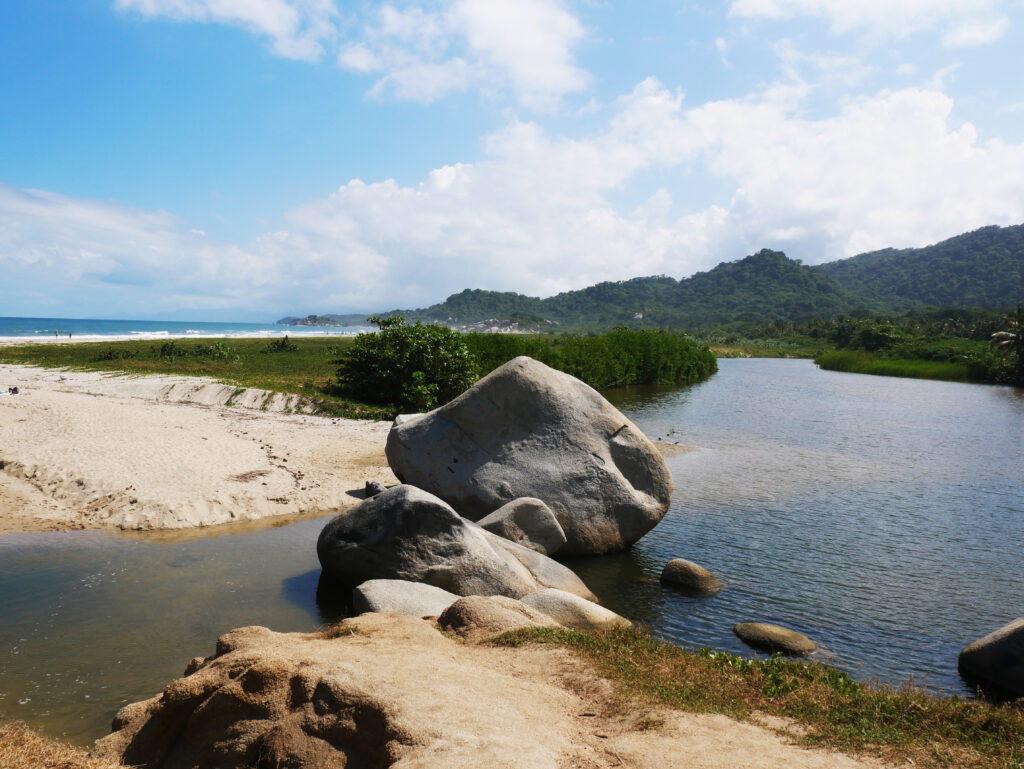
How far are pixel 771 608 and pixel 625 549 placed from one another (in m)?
4.02

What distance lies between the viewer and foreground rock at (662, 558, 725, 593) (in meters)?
12.7

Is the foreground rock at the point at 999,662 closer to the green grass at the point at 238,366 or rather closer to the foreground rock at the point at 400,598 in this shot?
the foreground rock at the point at 400,598

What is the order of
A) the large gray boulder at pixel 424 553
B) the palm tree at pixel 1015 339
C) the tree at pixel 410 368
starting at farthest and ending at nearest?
1. the palm tree at pixel 1015 339
2. the tree at pixel 410 368
3. the large gray boulder at pixel 424 553

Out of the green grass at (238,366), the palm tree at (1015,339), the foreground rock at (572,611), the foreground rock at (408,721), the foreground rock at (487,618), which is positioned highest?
the palm tree at (1015,339)

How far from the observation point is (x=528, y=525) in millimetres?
13836

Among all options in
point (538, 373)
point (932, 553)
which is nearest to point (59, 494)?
point (538, 373)

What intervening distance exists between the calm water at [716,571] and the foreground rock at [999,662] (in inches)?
12.8

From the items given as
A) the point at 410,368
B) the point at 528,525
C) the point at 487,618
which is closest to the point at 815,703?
the point at 487,618

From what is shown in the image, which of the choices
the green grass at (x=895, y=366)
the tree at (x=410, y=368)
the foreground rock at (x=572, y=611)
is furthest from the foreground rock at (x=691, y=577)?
the green grass at (x=895, y=366)

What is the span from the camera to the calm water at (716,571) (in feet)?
30.1

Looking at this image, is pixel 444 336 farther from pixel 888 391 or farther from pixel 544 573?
pixel 888 391

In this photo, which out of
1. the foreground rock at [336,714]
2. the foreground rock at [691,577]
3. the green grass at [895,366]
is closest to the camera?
the foreground rock at [336,714]

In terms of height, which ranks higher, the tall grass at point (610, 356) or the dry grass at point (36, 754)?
the tall grass at point (610, 356)

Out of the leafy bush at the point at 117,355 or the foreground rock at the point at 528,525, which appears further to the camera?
the leafy bush at the point at 117,355
